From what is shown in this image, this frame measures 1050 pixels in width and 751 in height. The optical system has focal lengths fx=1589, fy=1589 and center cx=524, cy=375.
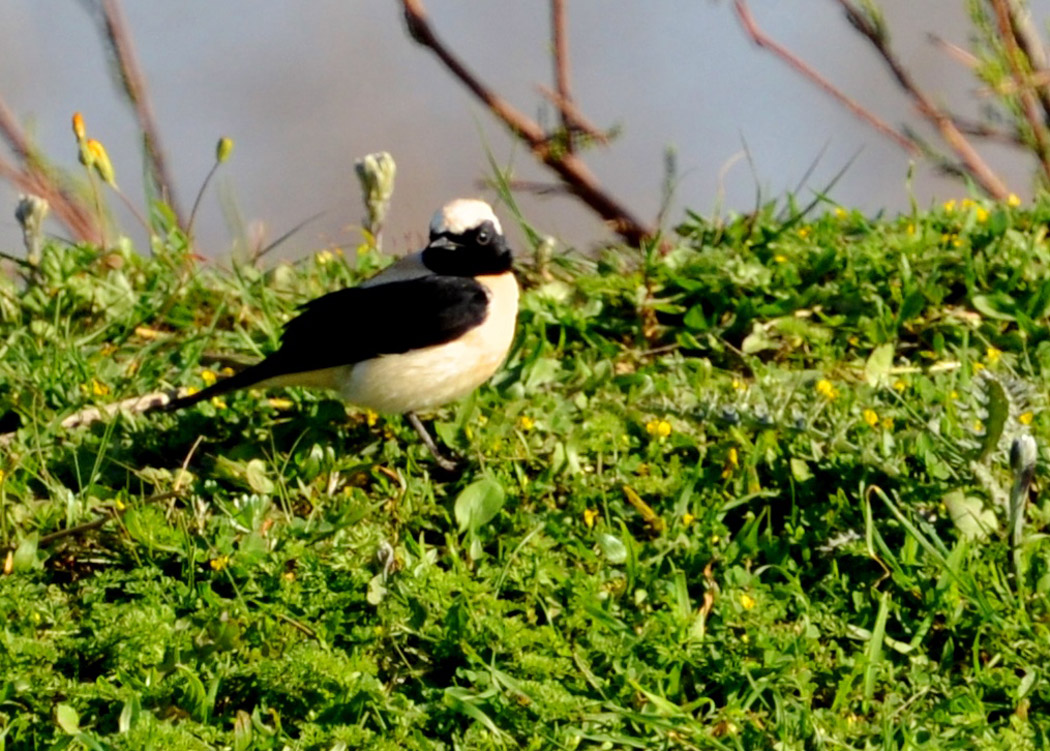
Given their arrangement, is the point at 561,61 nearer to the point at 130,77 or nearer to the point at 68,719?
the point at 130,77

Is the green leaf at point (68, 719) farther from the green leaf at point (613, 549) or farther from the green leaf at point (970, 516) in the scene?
the green leaf at point (970, 516)

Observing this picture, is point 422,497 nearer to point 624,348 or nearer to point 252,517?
point 252,517

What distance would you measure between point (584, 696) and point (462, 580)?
1.77 feet

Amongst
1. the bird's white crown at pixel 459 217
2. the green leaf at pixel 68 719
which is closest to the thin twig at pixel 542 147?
the bird's white crown at pixel 459 217

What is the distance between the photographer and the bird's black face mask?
5957 mm

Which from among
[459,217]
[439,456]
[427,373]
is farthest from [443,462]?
[459,217]

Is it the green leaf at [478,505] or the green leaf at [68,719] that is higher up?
the green leaf at [68,719]

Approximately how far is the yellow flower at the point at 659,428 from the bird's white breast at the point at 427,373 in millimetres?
586

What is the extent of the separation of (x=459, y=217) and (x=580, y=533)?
1.56 meters

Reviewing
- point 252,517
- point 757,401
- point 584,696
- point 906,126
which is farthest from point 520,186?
point 584,696

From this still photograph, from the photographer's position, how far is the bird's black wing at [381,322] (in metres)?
5.47

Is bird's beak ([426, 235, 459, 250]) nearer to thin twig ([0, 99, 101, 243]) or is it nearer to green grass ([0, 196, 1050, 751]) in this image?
green grass ([0, 196, 1050, 751])

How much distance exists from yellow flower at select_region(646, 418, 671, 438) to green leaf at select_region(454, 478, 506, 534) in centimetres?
68

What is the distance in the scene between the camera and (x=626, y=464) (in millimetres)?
5262
